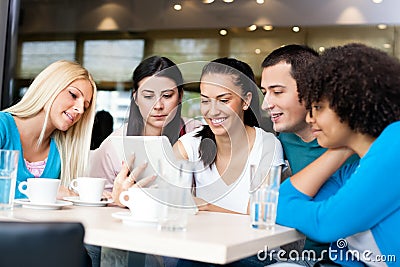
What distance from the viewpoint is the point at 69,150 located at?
2.03 meters

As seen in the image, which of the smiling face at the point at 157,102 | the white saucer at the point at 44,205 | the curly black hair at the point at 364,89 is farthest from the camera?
the smiling face at the point at 157,102

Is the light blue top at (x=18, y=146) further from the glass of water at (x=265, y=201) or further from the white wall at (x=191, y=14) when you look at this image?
the white wall at (x=191, y=14)

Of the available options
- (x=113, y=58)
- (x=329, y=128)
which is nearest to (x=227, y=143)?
(x=329, y=128)

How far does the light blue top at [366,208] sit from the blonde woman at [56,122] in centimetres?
90

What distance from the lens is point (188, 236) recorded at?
1106 mm

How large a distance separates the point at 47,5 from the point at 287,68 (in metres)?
2.34

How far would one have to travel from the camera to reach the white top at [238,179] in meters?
1.60

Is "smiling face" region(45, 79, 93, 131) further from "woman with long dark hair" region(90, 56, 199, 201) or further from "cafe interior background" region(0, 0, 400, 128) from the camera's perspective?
"cafe interior background" region(0, 0, 400, 128)

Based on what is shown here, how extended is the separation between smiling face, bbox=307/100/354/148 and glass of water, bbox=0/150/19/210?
0.70 metres

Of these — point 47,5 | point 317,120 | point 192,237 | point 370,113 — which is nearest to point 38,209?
point 192,237

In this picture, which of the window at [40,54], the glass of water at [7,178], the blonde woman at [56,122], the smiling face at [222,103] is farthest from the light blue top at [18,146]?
the window at [40,54]

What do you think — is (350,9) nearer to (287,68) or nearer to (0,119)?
(287,68)

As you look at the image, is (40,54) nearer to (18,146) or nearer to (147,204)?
(18,146)

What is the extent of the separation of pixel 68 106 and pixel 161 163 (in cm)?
69
